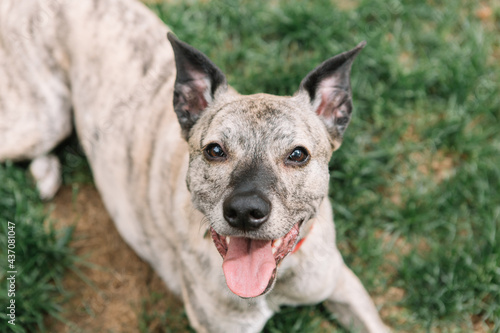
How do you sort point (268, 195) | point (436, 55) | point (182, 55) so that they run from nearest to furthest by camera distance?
point (268, 195) → point (182, 55) → point (436, 55)

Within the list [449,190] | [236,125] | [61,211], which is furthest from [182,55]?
[449,190]

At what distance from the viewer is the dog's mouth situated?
303 cm

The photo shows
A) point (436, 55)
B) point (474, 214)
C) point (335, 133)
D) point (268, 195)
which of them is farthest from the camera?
point (436, 55)

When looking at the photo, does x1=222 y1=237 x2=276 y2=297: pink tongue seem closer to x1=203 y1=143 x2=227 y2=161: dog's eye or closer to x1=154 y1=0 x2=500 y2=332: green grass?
x1=203 y1=143 x2=227 y2=161: dog's eye

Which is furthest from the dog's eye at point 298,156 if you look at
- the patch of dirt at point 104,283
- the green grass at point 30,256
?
the green grass at point 30,256

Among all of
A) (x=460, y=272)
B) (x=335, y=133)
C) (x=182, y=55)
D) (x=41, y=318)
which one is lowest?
(x=41, y=318)

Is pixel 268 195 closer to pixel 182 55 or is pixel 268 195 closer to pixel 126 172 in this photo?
pixel 182 55

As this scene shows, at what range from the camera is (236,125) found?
3070 millimetres

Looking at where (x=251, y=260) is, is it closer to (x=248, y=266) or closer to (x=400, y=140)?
(x=248, y=266)

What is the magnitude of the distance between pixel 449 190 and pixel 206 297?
260cm

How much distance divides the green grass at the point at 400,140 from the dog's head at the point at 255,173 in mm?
→ 1376

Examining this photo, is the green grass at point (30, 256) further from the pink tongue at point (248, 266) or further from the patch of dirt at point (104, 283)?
the pink tongue at point (248, 266)

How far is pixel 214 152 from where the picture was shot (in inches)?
122

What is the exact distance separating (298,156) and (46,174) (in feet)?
9.61
